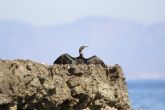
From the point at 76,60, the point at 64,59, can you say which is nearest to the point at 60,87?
the point at 64,59

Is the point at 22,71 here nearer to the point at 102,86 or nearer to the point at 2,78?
the point at 2,78

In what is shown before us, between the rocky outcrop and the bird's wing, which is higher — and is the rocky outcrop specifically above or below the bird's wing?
below

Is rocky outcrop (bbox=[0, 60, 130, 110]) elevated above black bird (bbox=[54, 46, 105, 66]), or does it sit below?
below

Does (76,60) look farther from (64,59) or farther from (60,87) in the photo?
(60,87)

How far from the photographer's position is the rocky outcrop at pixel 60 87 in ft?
60.5

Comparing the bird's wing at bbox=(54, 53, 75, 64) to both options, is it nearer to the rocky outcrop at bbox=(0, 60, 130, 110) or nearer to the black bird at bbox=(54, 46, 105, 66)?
the black bird at bbox=(54, 46, 105, 66)

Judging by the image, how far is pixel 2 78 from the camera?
18250 millimetres

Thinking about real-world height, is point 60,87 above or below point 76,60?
below

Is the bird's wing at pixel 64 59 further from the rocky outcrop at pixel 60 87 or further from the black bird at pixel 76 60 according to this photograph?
the rocky outcrop at pixel 60 87

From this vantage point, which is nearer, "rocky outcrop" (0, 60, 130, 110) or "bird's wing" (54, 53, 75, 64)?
"rocky outcrop" (0, 60, 130, 110)

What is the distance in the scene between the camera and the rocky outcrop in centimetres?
1845

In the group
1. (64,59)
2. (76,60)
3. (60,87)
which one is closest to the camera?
(60,87)

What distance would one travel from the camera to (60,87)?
758 inches

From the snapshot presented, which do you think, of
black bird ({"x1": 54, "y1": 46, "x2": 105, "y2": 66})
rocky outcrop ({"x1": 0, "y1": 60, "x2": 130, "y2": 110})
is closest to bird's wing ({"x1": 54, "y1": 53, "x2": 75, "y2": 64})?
black bird ({"x1": 54, "y1": 46, "x2": 105, "y2": 66})
